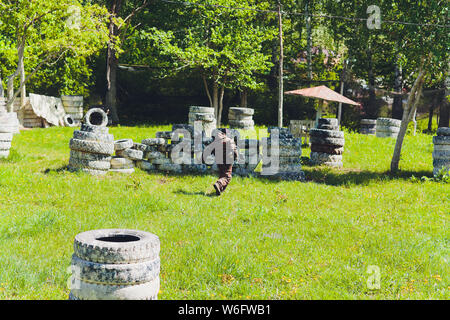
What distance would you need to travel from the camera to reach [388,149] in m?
19.9

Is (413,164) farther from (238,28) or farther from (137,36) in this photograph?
(137,36)

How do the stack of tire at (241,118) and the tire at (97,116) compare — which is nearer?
the tire at (97,116)

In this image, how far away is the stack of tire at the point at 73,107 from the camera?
28.0m

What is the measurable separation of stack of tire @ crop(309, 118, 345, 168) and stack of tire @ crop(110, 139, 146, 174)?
20.5ft

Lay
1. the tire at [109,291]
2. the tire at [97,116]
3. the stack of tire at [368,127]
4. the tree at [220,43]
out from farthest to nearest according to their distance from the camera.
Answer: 1. the tree at [220,43]
2. the stack of tire at [368,127]
3. the tire at [97,116]
4. the tire at [109,291]

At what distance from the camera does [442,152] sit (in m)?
14.9

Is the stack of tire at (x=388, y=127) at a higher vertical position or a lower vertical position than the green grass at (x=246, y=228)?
higher

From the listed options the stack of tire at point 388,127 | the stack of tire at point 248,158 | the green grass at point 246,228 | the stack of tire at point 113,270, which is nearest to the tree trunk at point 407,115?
the green grass at point 246,228

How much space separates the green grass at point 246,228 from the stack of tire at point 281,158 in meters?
0.74

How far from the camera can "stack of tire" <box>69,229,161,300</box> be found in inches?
195

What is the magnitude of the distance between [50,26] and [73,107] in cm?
595

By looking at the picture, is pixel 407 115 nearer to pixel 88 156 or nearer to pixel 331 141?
pixel 331 141

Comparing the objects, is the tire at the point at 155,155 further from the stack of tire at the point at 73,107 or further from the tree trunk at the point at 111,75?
the stack of tire at the point at 73,107

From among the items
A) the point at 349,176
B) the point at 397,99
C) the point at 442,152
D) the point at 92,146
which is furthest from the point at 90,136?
the point at 397,99
